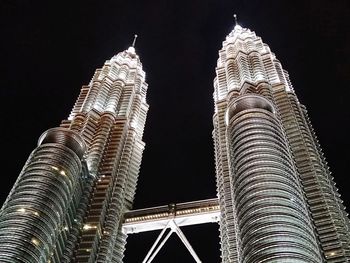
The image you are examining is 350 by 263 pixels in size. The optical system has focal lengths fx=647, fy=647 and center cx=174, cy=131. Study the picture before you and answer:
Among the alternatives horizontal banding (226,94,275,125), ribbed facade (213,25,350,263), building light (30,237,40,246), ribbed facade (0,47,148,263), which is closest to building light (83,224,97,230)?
ribbed facade (0,47,148,263)

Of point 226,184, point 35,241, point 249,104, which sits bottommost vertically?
point 35,241

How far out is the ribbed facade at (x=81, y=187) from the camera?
52.6m

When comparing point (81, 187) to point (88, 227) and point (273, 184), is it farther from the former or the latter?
point (273, 184)

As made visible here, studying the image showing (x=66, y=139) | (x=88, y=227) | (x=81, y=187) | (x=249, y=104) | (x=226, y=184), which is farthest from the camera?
(x=81, y=187)

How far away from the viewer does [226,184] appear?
60.3 m

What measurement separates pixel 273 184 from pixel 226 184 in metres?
10.8

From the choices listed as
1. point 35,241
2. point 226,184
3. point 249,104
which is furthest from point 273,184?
point 35,241

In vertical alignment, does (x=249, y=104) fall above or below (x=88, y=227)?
above

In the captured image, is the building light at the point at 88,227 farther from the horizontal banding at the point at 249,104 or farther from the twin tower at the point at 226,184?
the horizontal banding at the point at 249,104

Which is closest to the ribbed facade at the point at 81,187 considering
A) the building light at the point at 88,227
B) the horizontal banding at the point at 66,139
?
the horizontal banding at the point at 66,139

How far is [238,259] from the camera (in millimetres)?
51125

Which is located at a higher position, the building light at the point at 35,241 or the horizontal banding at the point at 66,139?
the horizontal banding at the point at 66,139

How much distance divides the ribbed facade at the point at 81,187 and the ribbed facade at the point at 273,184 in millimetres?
10753

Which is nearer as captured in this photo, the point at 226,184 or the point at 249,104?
the point at 226,184
